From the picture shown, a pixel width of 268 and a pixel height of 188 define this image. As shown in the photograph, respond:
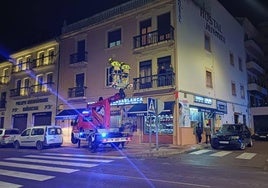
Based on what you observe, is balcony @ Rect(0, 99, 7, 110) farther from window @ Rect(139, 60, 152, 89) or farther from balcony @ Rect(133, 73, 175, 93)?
window @ Rect(139, 60, 152, 89)

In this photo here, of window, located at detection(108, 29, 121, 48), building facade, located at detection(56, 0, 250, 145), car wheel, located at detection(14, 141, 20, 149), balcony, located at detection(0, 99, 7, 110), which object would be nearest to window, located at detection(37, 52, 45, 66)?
building facade, located at detection(56, 0, 250, 145)

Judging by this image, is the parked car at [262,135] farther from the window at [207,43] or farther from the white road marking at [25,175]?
the white road marking at [25,175]

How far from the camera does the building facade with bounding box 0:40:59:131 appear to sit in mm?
28500

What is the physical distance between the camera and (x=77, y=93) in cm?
2580

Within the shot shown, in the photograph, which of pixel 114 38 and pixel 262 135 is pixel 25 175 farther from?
pixel 262 135

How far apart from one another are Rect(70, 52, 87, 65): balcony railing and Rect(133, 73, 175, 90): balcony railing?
649 centimetres

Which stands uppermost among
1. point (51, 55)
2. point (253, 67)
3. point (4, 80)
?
point (51, 55)

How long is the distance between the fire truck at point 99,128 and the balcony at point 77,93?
5.65 metres

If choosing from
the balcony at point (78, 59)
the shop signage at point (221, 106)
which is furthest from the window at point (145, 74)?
the shop signage at point (221, 106)

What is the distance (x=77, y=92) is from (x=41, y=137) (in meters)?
7.07

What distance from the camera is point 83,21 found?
26.9m

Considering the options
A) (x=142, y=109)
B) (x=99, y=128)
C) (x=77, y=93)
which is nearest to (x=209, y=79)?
(x=142, y=109)

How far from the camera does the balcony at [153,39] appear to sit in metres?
20.2

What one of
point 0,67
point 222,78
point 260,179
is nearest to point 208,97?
point 222,78
